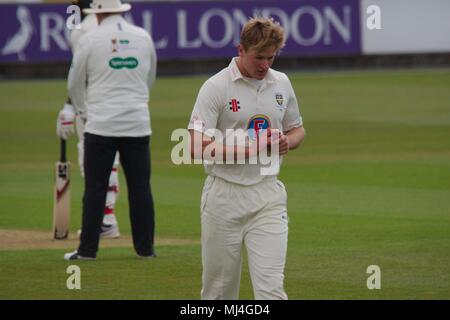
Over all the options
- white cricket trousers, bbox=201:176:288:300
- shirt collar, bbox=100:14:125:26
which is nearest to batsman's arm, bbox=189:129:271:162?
white cricket trousers, bbox=201:176:288:300

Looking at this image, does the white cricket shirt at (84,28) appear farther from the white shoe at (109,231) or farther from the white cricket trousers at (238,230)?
the white cricket trousers at (238,230)

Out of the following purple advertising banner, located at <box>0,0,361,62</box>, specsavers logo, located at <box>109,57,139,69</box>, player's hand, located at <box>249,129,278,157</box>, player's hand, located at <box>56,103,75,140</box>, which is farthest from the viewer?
purple advertising banner, located at <box>0,0,361,62</box>

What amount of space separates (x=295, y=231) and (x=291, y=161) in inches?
248

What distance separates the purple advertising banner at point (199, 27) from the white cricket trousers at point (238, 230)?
923 inches

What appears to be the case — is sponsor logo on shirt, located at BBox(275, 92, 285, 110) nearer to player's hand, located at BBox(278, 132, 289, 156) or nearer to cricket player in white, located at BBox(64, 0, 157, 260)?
A: player's hand, located at BBox(278, 132, 289, 156)

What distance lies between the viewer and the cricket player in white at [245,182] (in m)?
7.57

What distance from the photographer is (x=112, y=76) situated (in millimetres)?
10844

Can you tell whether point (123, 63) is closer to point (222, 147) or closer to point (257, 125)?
point (257, 125)

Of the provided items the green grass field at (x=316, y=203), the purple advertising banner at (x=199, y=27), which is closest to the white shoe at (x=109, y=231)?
the green grass field at (x=316, y=203)

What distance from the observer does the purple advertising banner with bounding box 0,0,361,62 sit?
3086cm

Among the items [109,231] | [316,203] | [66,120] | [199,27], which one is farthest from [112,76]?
[199,27]

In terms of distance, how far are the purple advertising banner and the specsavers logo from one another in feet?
65.9
